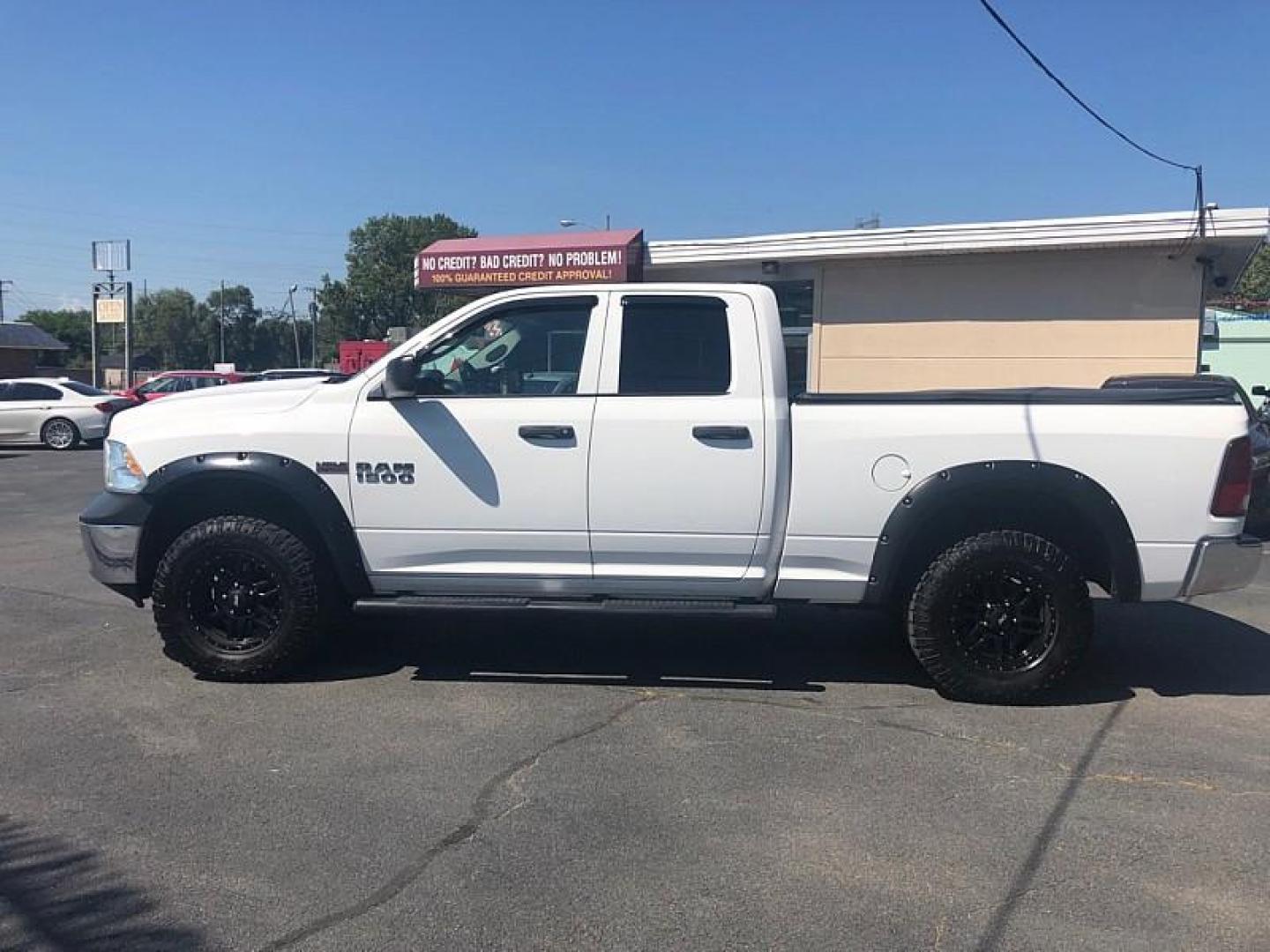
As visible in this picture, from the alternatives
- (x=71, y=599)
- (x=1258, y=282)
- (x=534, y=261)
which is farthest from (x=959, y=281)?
(x=1258, y=282)

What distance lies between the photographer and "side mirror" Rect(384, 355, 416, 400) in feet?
17.9

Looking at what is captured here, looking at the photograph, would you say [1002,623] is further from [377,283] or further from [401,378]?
[377,283]

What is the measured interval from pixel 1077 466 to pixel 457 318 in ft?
10.9

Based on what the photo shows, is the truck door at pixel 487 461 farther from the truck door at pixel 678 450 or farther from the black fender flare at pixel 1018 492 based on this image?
the black fender flare at pixel 1018 492

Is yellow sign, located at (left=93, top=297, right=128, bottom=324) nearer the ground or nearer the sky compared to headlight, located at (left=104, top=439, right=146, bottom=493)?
nearer the sky

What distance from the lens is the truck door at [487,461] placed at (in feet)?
18.3

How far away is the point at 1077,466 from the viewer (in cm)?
534

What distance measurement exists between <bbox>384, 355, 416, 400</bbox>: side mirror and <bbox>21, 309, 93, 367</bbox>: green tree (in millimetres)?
89787

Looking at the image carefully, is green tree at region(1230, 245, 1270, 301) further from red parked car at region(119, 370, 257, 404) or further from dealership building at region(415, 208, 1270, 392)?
red parked car at region(119, 370, 257, 404)

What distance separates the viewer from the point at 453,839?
156 inches

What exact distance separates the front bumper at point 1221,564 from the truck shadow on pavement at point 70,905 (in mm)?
4759

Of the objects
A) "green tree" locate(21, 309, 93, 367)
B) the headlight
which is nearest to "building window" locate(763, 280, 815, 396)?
the headlight

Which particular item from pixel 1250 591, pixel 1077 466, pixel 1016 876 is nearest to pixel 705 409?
pixel 1077 466

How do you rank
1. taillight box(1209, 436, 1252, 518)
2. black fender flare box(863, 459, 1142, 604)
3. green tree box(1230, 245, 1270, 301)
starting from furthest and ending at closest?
green tree box(1230, 245, 1270, 301)
black fender flare box(863, 459, 1142, 604)
taillight box(1209, 436, 1252, 518)
